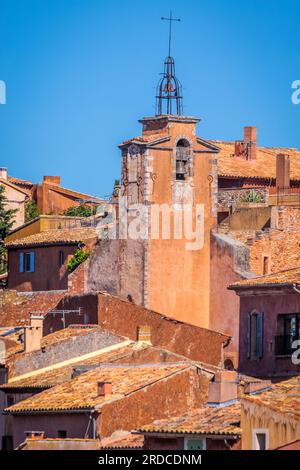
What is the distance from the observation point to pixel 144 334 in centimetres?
6900

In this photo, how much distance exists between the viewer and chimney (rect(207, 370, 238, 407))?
5612 cm

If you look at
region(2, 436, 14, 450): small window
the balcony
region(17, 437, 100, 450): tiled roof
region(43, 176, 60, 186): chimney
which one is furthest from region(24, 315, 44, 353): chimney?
region(43, 176, 60, 186): chimney

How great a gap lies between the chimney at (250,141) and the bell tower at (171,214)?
33.6 feet

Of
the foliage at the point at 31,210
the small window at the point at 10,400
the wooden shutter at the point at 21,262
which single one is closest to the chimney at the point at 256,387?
the small window at the point at 10,400

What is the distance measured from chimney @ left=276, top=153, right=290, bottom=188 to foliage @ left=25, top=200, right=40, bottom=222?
1631 centimetres

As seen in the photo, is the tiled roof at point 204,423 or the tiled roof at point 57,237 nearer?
the tiled roof at point 204,423

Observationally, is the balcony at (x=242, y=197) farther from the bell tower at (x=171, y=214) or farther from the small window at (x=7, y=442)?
the small window at (x=7, y=442)

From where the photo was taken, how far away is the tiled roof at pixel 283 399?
50.3 metres

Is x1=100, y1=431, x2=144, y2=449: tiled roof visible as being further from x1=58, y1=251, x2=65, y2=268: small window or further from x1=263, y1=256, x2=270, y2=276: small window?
x1=58, y1=251, x2=65, y2=268: small window

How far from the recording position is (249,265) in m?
78.1

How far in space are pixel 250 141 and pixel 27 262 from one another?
464 inches

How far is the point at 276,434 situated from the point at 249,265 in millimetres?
28406
